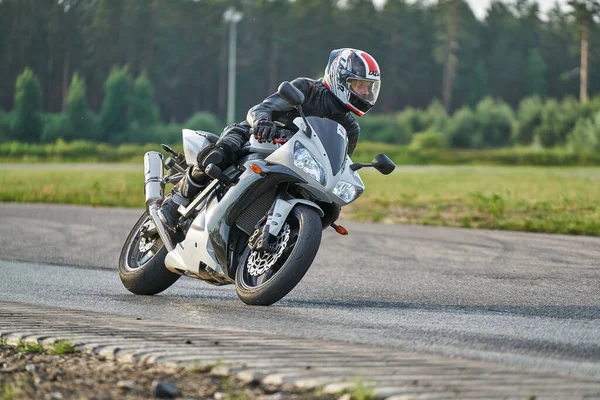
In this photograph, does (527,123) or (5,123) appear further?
(527,123)

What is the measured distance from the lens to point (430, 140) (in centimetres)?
6919

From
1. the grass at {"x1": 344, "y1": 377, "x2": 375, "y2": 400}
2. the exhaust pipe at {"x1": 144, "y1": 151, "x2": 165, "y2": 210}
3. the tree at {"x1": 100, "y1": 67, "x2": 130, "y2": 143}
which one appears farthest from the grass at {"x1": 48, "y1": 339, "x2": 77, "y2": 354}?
the tree at {"x1": 100, "y1": 67, "x2": 130, "y2": 143}

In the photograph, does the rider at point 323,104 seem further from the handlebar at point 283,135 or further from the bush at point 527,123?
the bush at point 527,123

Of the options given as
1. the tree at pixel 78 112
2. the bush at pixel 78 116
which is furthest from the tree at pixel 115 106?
the tree at pixel 78 112

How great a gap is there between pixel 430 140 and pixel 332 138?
62.2 metres

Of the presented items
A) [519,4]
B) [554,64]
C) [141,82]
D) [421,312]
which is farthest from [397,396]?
[519,4]

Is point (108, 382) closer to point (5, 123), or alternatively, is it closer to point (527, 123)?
Result: point (5, 123)

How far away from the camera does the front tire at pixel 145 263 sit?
8.37 m

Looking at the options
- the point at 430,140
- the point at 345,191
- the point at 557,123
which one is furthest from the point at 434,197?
the point at 430,140

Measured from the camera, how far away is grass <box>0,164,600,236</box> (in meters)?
17.5

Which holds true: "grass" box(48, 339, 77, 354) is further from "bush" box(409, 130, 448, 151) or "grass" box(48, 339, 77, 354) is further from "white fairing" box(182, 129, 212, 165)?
"bush" box(409, 130, 448, 151)

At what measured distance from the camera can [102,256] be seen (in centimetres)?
1191

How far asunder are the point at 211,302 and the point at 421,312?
157 cm

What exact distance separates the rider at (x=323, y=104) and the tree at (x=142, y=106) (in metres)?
28.1
